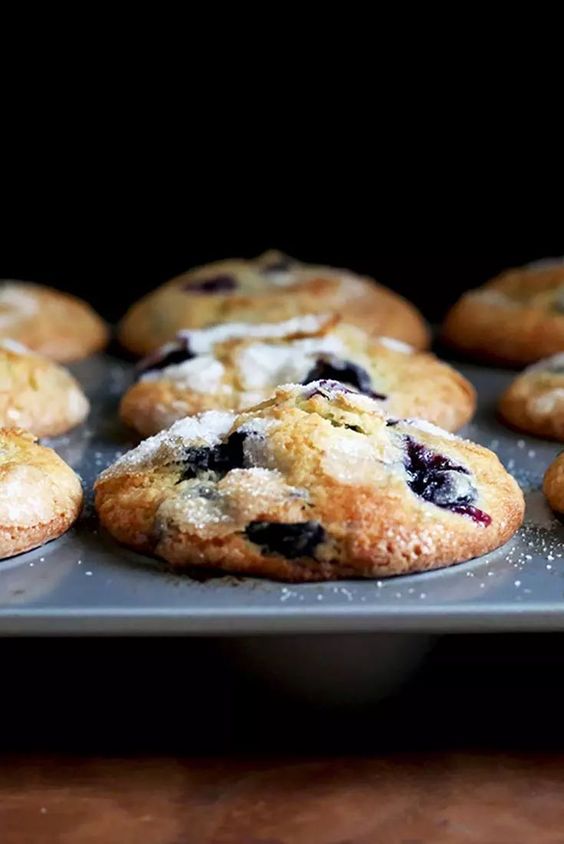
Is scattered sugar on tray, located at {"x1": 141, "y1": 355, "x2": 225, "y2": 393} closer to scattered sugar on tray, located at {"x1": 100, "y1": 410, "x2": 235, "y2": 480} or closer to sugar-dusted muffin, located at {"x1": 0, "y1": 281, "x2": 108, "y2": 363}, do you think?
scattered sugar on tray, located at {"x1": 100, "y1": 410, "x2": 235, "y2": 480}

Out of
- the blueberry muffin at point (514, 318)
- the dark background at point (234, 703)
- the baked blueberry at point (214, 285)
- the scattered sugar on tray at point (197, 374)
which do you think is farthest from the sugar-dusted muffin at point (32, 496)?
the blueberry muffin at point (514, 318)

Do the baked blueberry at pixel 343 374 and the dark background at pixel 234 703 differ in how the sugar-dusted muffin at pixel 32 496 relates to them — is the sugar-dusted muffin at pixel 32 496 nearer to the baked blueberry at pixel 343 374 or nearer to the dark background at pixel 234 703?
the dark background at pixel 234 703

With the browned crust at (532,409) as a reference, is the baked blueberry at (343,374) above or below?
above

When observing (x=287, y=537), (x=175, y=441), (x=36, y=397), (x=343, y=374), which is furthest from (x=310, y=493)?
(x=36, y=397)

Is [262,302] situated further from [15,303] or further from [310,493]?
[310,493]

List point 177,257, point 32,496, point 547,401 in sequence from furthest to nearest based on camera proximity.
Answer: point 177,257
point 547,401
point 32,496

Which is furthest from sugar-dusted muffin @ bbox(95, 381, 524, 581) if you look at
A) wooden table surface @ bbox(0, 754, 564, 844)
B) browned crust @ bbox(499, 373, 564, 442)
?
browned crust @ bbox(499, 373, 564, 442)

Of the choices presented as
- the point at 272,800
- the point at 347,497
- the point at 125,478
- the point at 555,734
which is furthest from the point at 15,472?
the point at 555,734
